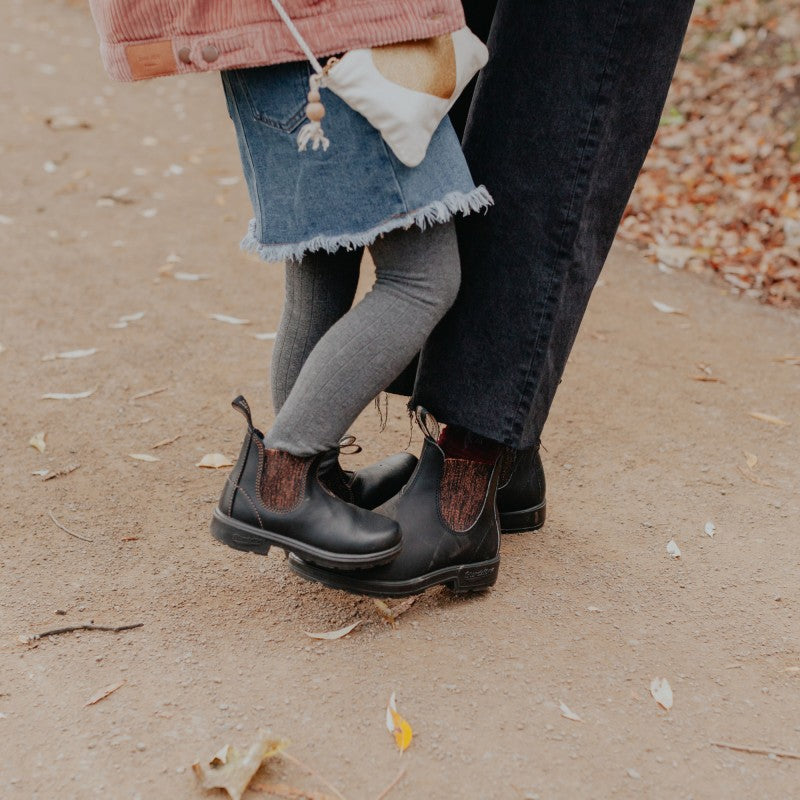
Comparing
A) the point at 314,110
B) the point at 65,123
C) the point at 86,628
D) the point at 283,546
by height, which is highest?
the point at 314,110

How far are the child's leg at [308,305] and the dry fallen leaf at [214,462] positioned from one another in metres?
0.62

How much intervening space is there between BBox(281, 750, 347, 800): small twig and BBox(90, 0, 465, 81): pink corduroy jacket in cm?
102

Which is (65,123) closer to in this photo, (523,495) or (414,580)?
(523,495)

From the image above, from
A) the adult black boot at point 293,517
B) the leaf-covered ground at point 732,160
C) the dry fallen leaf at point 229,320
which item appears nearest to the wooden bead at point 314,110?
the adult black boot at point 293,517

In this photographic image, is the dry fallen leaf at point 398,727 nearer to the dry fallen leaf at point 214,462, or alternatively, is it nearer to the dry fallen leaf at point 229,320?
the dry fallen leaf at point 214,462

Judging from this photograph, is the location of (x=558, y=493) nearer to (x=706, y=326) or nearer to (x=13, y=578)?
(x=13, y=578)

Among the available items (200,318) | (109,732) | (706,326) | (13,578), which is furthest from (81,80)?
(109,732)

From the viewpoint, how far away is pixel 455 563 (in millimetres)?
1850

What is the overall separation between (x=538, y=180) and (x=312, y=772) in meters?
1.04

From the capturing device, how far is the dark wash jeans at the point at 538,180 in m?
1.66

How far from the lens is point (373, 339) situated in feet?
5.47

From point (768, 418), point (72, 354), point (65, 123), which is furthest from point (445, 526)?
point (65, 123)

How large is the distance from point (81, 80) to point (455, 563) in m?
6.62

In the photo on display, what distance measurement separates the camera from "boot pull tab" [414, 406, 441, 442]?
6.28ft
